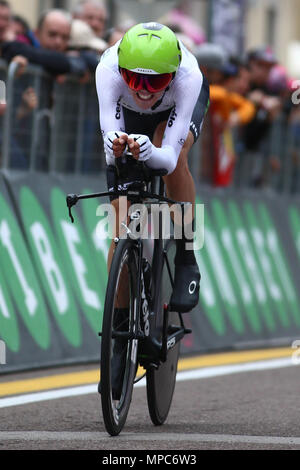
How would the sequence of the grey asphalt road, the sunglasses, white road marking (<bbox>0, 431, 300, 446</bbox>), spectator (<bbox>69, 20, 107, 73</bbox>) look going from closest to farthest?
the grey asphalt road → white road marking (<bbox>0, 431, 300, 446</bbox>) → the sunglasses → spectator (<bbox>69, 20, 107, 73</bbox>)

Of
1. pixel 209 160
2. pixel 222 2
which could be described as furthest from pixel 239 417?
pixel 222 2

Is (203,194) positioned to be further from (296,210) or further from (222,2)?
(222,2)

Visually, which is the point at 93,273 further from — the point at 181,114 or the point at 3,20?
the point at 181,114

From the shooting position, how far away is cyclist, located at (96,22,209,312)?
6.39 metres

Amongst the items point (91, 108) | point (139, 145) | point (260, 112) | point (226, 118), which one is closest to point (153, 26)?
point (139, 145)

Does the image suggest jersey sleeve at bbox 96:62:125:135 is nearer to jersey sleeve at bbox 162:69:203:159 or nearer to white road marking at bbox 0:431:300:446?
jersey sleeve at bbox 162:69:203:159

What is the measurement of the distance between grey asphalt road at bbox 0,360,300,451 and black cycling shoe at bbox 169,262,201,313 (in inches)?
25.3

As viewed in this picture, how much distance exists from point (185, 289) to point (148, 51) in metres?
1.42

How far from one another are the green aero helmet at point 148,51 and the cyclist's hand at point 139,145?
0.33 meters

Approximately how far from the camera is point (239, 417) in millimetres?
7301

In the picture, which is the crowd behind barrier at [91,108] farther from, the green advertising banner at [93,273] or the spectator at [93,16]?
the green advertising banner at [93,273]

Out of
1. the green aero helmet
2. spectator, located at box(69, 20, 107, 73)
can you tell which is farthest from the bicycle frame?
spectator, located at box(69, 20, 107, 73)
